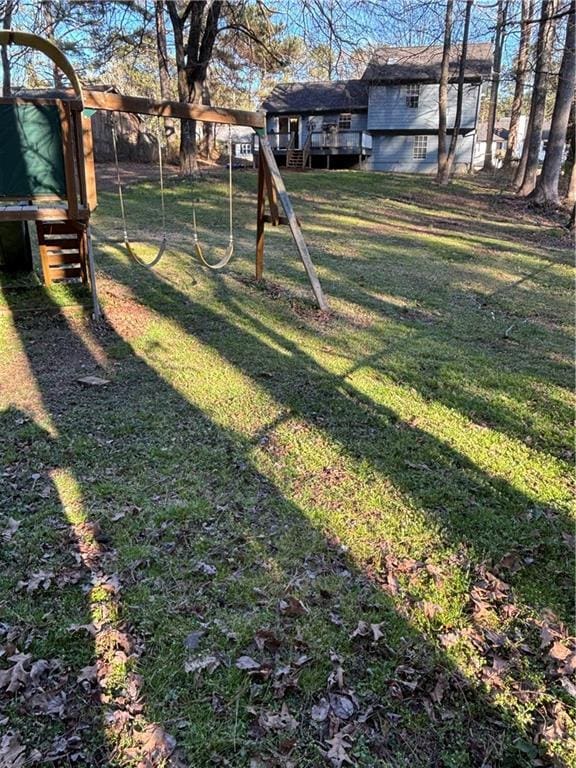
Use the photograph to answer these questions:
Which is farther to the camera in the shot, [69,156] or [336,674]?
[69,156]

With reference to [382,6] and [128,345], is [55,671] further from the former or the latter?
[382,6]

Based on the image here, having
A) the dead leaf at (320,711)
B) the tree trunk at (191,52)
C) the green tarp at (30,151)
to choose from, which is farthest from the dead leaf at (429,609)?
the tree trunk at (191,52)

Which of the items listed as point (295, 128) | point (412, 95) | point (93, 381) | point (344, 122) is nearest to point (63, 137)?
point (93, 381)

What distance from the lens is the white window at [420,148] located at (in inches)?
1177

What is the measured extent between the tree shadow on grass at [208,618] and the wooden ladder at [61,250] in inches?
126

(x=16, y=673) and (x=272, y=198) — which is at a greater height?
(x=272, y=198)

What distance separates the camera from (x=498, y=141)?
2084 inches

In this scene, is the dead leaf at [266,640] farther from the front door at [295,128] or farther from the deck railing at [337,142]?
the front door at [295,128]

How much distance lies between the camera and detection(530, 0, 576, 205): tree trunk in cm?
1311

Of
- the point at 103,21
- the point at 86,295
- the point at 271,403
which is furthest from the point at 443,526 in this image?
the point at 103,21

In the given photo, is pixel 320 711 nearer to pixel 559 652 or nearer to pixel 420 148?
pixel 559 652

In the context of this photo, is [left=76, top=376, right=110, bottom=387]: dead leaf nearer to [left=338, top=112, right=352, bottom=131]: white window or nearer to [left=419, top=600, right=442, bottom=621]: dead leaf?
[left=419, top=600, right=442, bottom=621]: dead leaf

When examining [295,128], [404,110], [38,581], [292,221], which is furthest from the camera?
[295,128]

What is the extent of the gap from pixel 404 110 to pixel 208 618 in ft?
103
